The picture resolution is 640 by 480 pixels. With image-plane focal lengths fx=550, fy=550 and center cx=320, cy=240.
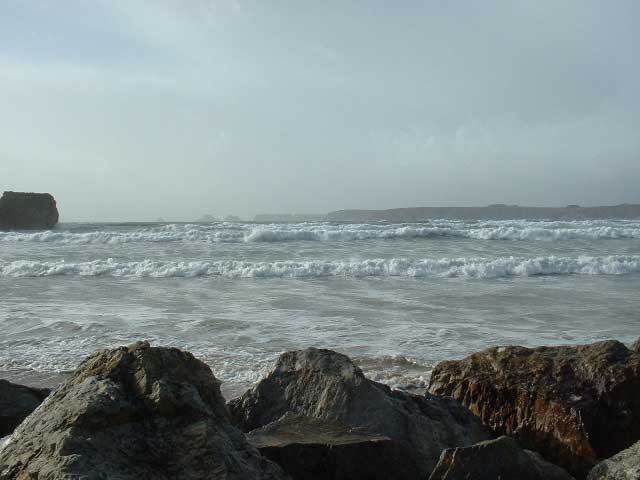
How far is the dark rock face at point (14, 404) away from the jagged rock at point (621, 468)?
10.0ft

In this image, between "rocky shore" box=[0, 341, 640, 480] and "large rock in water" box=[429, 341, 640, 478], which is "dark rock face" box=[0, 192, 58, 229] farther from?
"large rock in water" box=[429, 341, 640, 478]

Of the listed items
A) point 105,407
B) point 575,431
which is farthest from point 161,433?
point 575,431

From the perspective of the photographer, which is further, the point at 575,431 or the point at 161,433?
the point at 575,431

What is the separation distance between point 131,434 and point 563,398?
7.48 feet

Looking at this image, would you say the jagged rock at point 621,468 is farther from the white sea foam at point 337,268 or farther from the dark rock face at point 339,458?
the white sea foam at point 337,268

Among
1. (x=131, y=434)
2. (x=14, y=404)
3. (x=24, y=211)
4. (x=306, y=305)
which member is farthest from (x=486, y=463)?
(x=24, y=211)

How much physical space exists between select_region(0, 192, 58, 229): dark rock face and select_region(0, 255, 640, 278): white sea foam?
31131 mm

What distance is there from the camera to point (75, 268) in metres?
13.6

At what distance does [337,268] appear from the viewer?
13344mm

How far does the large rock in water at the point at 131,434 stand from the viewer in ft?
5.65

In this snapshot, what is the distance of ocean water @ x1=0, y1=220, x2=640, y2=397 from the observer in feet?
18.8

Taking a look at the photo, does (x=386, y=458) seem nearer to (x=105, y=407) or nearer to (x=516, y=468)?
(x=516, y=468)

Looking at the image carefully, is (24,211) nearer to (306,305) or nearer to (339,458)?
(306,305)

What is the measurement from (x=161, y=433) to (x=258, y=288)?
29.4 ft
